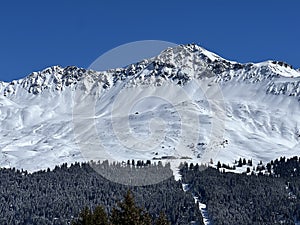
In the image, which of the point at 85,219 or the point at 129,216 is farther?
the point at 85,219

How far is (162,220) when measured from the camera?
43719mm

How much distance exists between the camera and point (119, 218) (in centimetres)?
4325

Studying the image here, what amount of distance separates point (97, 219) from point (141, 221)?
19.9ft

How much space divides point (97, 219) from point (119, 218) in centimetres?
512

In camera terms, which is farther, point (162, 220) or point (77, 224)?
point (77, 224)

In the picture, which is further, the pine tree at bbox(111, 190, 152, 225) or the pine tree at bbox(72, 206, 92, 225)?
the pine tree at bbox(72, 206, 92, 225)

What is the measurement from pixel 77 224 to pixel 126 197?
6.79 m

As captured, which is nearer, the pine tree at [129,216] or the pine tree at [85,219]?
the pine tree at [129,216]

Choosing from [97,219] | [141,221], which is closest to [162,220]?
[141,221]

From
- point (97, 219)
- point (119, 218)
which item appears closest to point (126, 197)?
point (119, 218)

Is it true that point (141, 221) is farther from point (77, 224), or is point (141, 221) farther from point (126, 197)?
point (77, 224)

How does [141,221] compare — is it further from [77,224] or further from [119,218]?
[77,224]

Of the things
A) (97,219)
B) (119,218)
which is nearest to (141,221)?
(119,218)

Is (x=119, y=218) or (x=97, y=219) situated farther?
(x=97, y=219)
